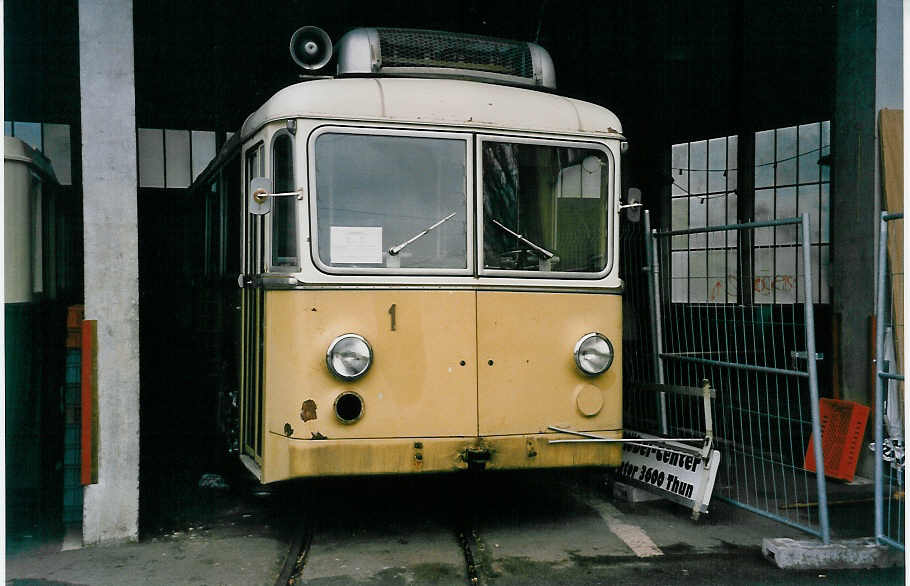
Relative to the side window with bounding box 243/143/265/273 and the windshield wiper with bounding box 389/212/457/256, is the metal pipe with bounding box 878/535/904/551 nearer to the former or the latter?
the windshield wiper with bounding box 389/212/457/256

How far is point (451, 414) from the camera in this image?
16.6 feet

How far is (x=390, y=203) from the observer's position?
16.6 feet

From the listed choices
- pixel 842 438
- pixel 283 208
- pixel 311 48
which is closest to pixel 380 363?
pixel 283 208

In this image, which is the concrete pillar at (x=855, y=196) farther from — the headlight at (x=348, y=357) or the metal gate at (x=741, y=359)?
the headlight at (x=348, y=357)

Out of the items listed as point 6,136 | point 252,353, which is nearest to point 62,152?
point 6,136

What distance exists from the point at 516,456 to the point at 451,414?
1.53 feet

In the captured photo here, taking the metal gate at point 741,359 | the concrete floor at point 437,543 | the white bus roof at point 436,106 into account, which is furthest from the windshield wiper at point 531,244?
the concrete floor at point 437,543

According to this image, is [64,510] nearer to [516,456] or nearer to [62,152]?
[516,456]

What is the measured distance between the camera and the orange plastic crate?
688cm

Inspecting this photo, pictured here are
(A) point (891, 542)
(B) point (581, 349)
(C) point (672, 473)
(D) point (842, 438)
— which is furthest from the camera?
(D) point (842, 438)

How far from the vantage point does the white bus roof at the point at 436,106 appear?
16.5 ft

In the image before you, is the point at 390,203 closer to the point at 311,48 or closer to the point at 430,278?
the point at 430,278

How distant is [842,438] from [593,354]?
9.69 feet

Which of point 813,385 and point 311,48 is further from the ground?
point 311,48
